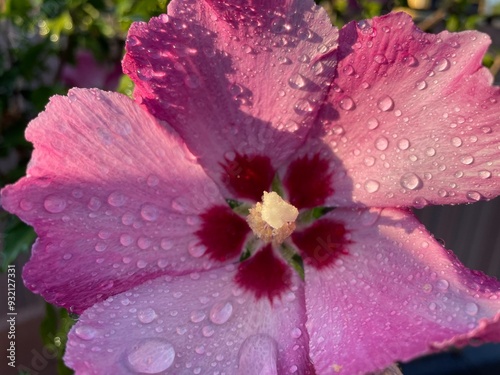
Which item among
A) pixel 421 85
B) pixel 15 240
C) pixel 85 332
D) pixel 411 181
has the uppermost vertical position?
pixel 421 85

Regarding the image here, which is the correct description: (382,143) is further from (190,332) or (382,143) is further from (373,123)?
(190,332)

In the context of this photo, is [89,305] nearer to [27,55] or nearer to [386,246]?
[386,246]

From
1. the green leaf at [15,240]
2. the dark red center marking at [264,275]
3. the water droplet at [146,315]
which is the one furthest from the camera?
the green leaf at [15,240]

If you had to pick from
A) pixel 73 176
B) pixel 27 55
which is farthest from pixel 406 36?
pixel 27 55

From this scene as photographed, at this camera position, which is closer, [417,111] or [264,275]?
[417,111]

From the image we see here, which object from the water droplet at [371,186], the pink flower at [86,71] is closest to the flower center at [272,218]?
the water droplet at [371,186]

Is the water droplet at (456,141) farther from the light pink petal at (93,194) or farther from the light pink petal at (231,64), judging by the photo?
the light pink petal at (93,194)

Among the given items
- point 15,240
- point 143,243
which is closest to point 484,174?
point 143,243
